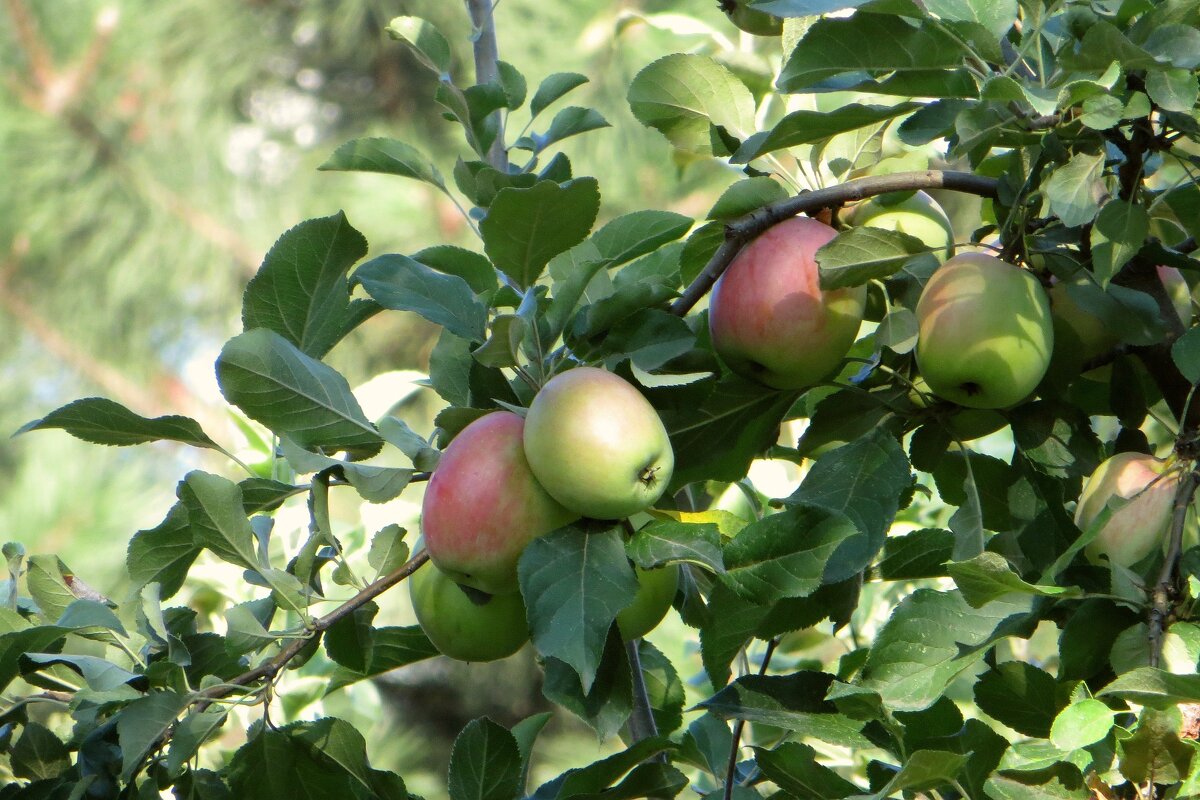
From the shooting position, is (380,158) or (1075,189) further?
(380,158)

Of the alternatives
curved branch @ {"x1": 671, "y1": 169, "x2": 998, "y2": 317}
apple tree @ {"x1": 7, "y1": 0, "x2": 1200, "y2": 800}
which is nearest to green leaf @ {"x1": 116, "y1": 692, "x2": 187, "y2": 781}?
apple tree @ {"x1": 7, "y1": 0, "x2": 1200, "y2": 800}

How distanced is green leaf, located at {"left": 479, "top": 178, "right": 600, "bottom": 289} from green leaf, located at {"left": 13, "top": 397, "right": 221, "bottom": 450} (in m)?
0.20

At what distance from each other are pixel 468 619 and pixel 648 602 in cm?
10

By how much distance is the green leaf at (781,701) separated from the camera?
642 mm

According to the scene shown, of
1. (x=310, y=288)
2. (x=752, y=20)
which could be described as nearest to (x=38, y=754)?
(x=310, y=288)

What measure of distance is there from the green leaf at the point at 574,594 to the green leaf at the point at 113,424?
0.23 meters

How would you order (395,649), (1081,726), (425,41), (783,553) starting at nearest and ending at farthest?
(1081,726) → (783,553) → (395,649) → (425,41)

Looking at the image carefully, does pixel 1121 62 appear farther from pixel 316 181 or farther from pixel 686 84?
pixel 316 181

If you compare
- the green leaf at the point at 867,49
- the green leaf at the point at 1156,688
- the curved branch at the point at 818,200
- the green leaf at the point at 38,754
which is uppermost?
the green leaf at the point at 867,49

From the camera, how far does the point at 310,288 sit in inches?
27.3

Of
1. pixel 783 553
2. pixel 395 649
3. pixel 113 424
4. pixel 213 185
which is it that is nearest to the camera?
pixel 783 553

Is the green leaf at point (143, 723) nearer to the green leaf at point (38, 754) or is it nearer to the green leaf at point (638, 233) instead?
the green leaf at point (38, 754)

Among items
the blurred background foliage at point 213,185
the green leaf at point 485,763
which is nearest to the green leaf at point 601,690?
the green leaf at point 485,763

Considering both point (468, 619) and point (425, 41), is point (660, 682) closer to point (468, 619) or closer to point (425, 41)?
point (468, 619)
